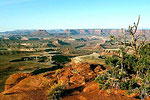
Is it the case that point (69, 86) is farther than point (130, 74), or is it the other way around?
point (69, 86)

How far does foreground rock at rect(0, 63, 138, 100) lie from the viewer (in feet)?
61.3

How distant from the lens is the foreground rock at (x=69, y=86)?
61.3 feet

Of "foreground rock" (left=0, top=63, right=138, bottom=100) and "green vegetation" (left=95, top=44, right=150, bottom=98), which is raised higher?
"green vegetation" (left=95, top=44, right=150, bottom=98)

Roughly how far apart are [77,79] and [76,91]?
4.43 metres

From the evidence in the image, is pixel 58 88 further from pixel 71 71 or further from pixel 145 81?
pixel 145 81

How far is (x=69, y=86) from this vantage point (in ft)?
76.4

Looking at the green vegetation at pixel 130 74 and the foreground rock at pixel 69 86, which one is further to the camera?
the foreground rock at pixel 69 86

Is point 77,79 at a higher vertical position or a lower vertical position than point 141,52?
lower

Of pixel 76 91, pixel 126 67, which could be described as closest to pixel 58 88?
pixel 76 91

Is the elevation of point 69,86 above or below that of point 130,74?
below

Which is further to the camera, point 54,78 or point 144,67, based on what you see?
point 54,78

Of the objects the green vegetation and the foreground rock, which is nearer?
the green vegetation

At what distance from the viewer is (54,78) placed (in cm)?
2627

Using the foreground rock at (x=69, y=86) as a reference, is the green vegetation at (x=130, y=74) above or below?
above
